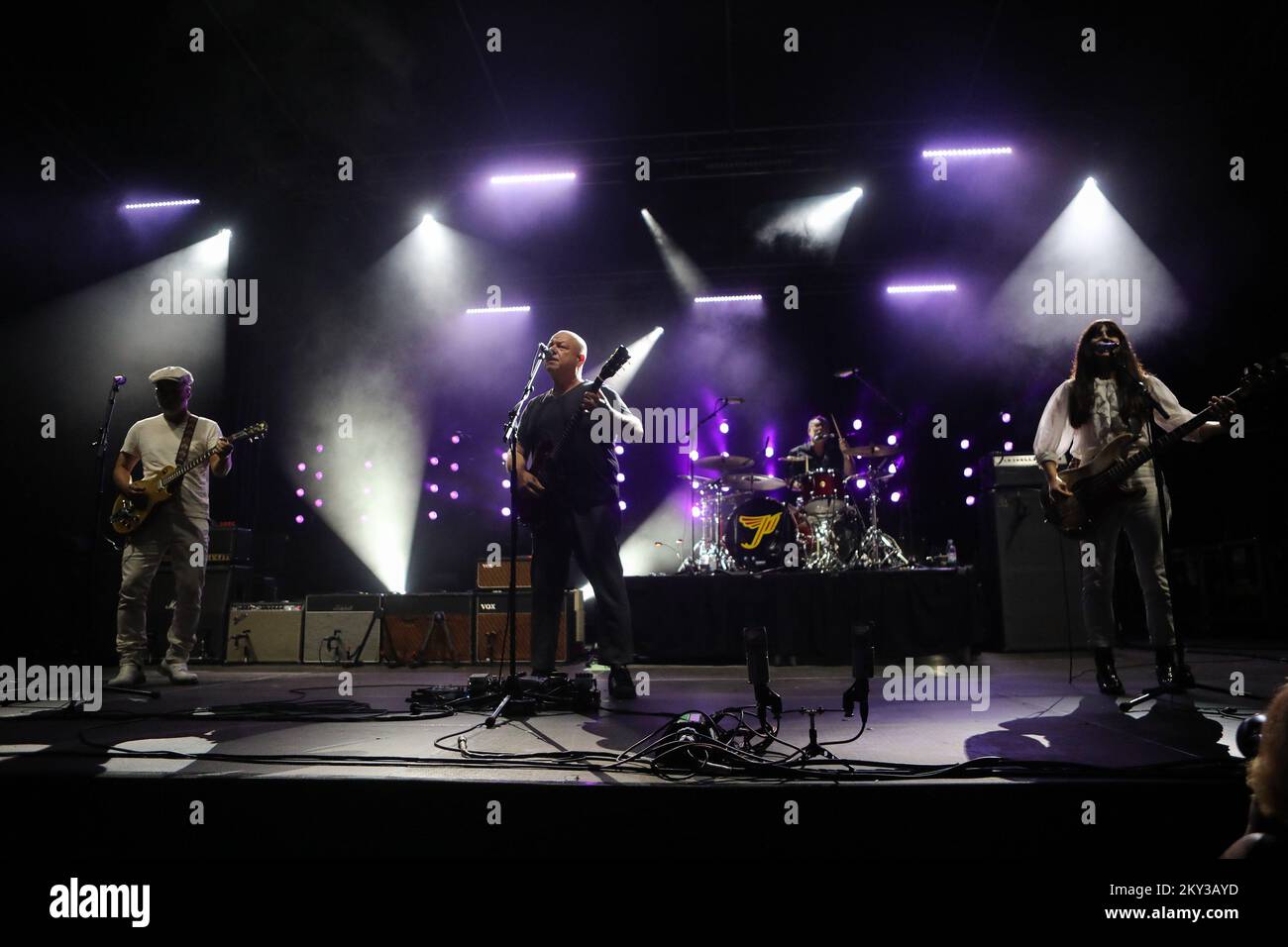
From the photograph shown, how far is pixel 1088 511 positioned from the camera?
3945 millimetres

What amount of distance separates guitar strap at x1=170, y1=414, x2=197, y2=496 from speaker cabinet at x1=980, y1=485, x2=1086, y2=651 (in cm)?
708

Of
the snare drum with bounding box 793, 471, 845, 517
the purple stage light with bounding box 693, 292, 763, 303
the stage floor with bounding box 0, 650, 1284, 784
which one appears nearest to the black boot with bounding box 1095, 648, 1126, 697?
the stage floor with bounding box 0, 650, 1284, 784

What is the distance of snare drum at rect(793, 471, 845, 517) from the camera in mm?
7473

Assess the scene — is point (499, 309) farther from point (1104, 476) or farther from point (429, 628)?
point (1104, 476)

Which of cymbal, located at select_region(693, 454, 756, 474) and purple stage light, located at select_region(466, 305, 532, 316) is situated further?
purple stage light, located at select_region(466, 305, 532, 316)

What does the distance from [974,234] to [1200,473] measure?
3801mm

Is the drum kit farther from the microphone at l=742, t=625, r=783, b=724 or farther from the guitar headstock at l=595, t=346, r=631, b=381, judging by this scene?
the microphone at l=742, t=625, r=783, b=724

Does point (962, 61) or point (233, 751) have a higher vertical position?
point (962, 61)

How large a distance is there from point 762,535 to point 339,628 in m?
4.43

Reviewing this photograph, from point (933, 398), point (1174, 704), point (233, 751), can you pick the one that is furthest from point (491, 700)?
point (933, 398)

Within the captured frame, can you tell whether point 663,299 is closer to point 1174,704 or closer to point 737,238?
point 737,238

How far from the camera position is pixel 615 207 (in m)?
8.89

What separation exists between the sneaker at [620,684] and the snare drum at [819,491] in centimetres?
395

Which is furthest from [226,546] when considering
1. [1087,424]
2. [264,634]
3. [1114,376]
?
[1114,376]
